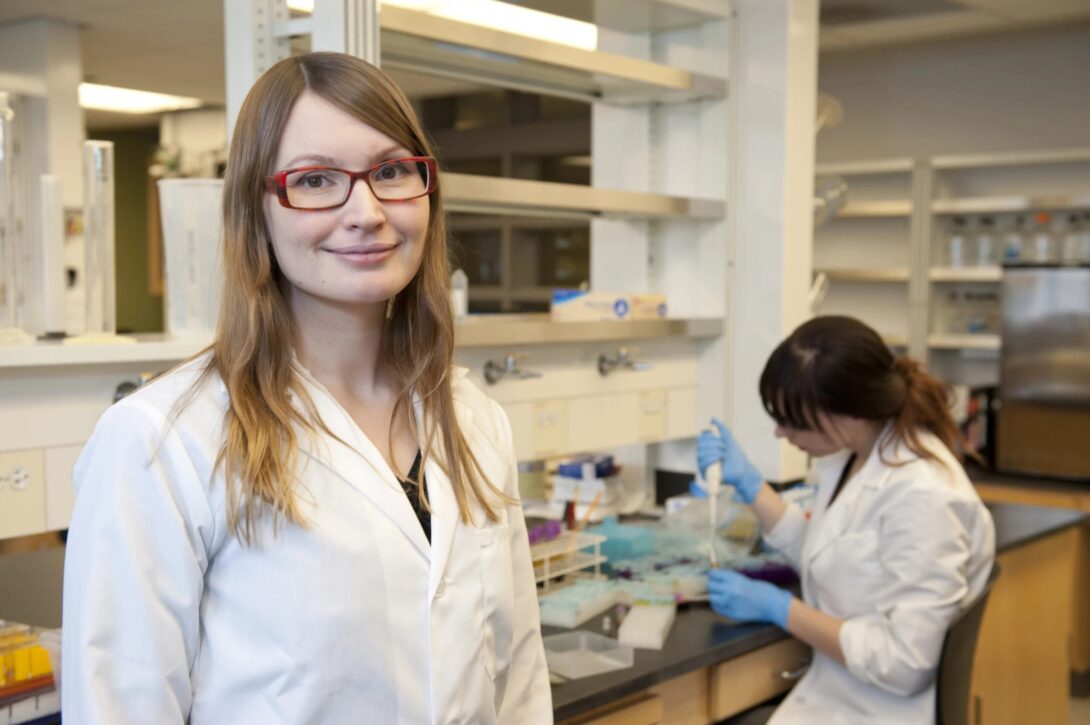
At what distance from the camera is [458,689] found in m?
1.26

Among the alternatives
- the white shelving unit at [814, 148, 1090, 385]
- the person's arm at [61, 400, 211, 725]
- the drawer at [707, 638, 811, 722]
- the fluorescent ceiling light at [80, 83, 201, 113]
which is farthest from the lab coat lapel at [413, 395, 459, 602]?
the fluorescent ceiling light at [80, 83, 201, 113]

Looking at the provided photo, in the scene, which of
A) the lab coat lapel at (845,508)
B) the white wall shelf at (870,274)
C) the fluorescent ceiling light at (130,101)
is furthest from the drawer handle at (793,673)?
the fluorescent ceiling light at (130,101)

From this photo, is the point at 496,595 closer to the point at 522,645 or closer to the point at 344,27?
the point at 522,645

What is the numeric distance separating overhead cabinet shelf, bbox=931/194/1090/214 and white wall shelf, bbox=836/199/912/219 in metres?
0.15

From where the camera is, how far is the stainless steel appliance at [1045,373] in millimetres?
4551

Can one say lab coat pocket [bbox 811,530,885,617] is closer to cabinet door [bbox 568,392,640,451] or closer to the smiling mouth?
cabinet door [bbox 568,392,640,451]

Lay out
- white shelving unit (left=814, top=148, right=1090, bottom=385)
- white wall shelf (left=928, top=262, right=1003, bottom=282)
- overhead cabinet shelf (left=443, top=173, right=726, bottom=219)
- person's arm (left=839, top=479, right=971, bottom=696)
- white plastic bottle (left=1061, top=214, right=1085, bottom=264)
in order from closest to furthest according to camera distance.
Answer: person's arm (left=839, top=479, right=971, bottom=696), overhead cabinet shelf (left=443, top=173, right=726, bottom=219), white plastic bottle (left=1061, top=214, right=1085, bottom=264), white wall shelf (left=928, top=262, right=1003, bottom=282), white shelving unit (left=814, top=148, right=1090, bottom=385)

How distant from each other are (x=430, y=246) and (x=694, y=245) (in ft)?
6.45

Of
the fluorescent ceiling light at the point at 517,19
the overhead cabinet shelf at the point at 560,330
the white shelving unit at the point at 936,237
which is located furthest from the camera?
the white shelving unit at the point at 936,237

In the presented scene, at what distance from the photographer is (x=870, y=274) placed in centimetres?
568

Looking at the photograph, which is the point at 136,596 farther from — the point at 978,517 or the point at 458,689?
the point at 978,517

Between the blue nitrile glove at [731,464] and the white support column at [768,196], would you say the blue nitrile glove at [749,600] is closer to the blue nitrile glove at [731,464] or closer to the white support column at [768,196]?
the blue nitrile glove at [731,464]

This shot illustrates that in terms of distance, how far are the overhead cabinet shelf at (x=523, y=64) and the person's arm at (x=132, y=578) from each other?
130 centimetres

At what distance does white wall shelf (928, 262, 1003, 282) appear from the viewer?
520cm
